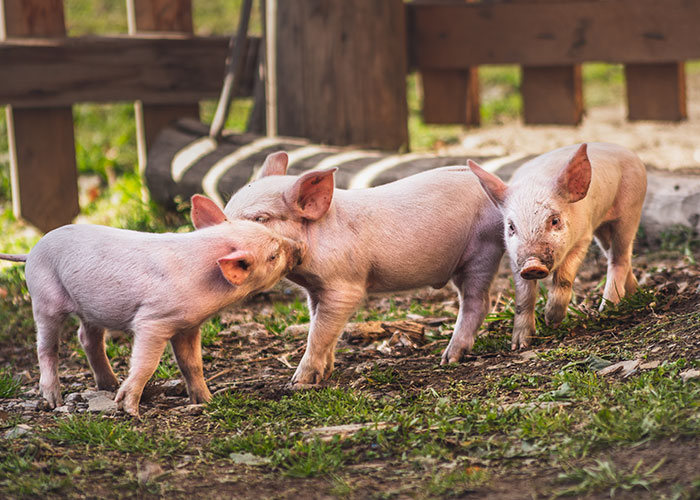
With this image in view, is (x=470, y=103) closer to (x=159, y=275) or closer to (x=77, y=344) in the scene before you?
(x=77, y=344)

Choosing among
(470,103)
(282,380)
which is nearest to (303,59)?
(470,103)

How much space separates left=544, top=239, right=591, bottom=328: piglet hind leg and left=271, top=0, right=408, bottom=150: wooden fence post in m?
3.04

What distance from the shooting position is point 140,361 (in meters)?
3.38

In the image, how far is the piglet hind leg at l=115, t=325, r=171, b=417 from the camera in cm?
335

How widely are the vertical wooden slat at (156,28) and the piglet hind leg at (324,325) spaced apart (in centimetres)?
403

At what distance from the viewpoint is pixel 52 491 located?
2711 mm

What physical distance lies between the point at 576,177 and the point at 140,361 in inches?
72.7

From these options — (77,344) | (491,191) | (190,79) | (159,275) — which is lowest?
(77,344)

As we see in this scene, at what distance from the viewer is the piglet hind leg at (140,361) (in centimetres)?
335

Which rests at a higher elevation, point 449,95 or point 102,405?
point 449,95

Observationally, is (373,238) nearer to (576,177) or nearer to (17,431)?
(576,177)

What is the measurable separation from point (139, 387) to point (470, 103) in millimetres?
4983

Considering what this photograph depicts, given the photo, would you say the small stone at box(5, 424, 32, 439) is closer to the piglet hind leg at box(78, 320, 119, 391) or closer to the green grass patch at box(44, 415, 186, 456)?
the green grass patch at box(44, 415, 186, 456)

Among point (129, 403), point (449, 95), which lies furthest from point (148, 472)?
point (449, 95)
